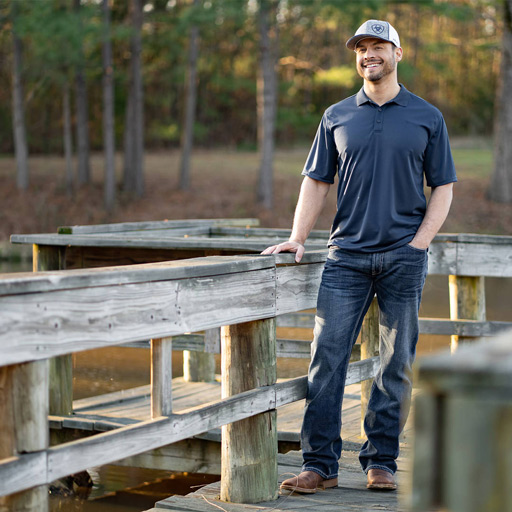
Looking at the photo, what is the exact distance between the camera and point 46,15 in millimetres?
22391

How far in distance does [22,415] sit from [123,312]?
0.50m

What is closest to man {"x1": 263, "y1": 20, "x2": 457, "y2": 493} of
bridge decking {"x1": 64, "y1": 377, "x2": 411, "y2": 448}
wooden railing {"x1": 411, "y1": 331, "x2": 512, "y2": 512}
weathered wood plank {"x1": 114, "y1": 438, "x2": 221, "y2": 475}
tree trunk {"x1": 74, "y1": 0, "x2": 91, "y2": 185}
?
bridge decking {"x1": 64, "y1": 377, "x2": 411, "y2": 448}

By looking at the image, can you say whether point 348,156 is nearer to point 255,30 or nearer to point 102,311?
point 102,311

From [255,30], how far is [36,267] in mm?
26308

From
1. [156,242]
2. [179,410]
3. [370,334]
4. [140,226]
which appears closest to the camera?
[370,334]

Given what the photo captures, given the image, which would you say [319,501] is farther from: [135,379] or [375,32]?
[135,379]

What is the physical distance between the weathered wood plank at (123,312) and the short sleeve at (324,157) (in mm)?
528

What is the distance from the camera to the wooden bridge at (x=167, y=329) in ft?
8.59

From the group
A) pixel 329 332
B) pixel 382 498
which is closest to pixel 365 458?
pixel 382 498

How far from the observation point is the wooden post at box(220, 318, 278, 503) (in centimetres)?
375

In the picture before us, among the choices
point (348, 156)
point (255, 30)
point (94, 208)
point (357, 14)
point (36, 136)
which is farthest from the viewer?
point (36, 136)

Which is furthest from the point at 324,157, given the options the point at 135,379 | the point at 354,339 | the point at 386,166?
the point at 135,379

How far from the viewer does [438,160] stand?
3.82 metres

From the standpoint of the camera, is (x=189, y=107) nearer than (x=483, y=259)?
No
